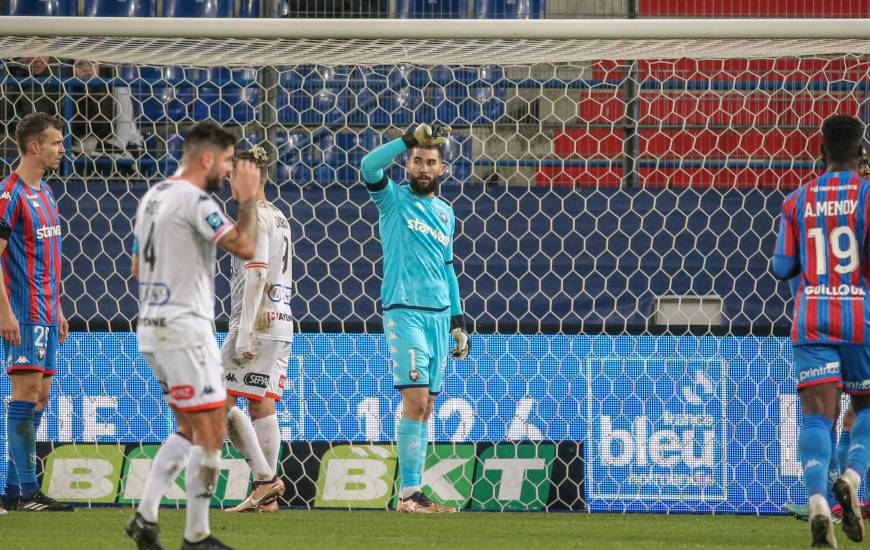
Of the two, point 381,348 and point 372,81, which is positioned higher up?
point 372,81

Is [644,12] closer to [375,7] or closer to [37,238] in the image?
[375,7]

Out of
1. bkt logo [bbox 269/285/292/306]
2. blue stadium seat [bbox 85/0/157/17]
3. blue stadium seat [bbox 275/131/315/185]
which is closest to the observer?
bkt logo [bbox 269/285/292/306]

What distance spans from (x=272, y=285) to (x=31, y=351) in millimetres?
1205

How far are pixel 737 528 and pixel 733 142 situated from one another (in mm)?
3428

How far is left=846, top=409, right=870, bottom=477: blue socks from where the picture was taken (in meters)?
4.77

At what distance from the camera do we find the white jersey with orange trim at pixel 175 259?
4.12m

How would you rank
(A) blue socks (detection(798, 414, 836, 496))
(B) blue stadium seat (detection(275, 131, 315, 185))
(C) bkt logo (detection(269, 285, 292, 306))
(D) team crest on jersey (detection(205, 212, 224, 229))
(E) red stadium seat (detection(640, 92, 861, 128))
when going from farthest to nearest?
(B) blue stadium seat (detection(275, 131, 315, 185)), (E) red stadium seat (detection(640, 92, 861, 128)), (C) bkt logo (detection(269, 285, 292, 306)), (A) blue socks (detection(798, 414, 836, 496)), (D) team crest on jersey (detection(205, 212, 224, 229))

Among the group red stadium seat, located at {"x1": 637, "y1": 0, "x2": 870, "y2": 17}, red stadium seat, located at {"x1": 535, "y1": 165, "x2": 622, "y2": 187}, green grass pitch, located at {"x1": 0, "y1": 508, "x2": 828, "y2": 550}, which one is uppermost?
red stadium seat, located at {"x1": 637, "y1": 0, "x2": 870, "y2": 17}

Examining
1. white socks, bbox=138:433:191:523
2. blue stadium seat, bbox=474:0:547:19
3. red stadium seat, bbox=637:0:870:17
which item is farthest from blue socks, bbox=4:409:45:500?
red stadium seat, bbox=637:0:870:17

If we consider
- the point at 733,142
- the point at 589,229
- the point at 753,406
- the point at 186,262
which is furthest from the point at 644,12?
the point at 186,262

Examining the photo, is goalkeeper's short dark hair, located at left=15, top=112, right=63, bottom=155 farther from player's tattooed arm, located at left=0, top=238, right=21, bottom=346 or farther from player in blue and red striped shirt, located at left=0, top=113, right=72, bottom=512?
player's tattooed arm, located at left=0, top=238, right=21, bottom=346

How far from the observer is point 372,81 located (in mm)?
8961

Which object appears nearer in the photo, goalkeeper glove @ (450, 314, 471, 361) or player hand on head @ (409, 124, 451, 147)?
player hand on head @ (409, 124, 451, 147)

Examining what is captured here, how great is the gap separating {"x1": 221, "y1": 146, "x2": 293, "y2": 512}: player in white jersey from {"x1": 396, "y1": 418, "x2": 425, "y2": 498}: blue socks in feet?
2.03
